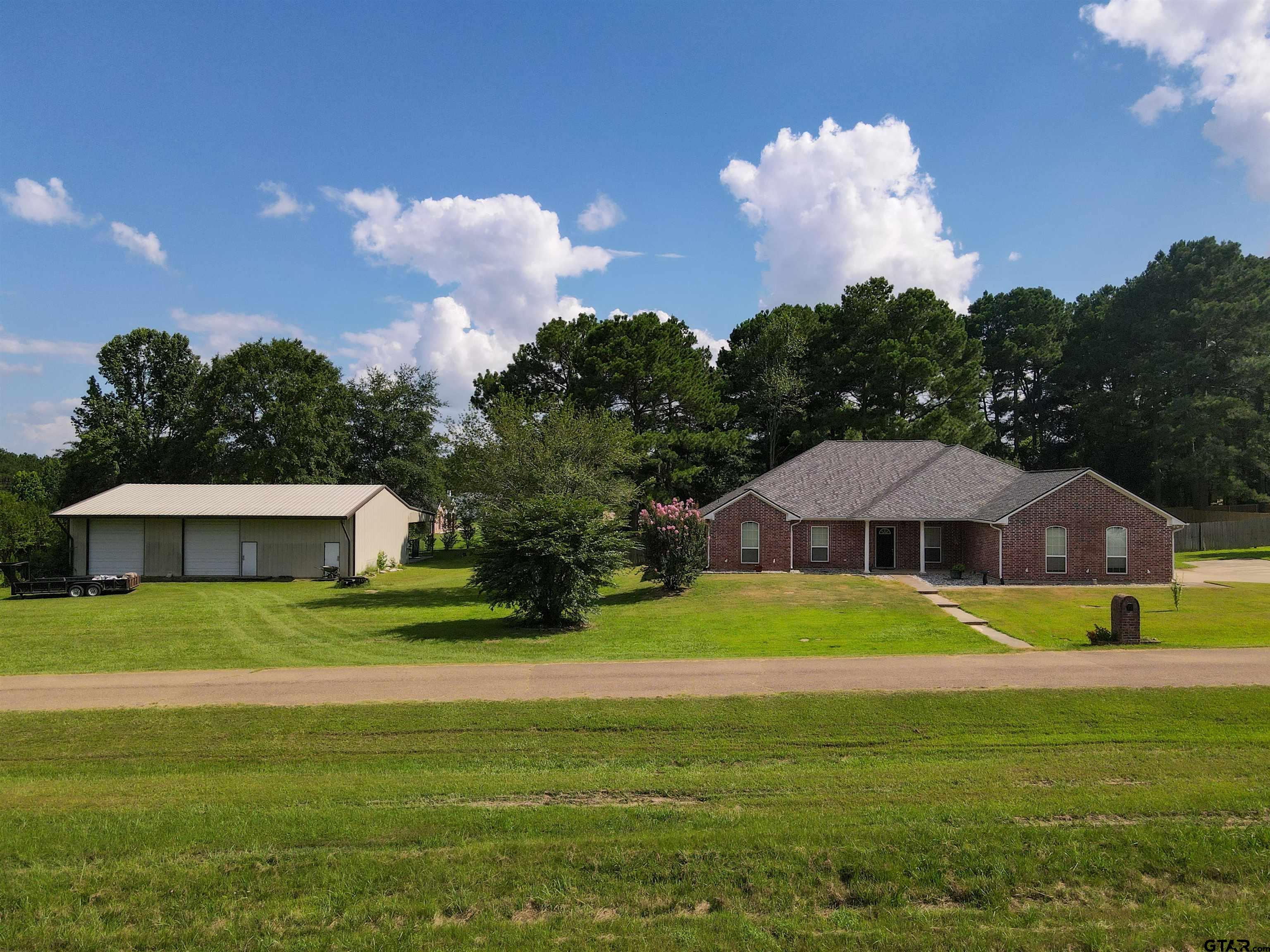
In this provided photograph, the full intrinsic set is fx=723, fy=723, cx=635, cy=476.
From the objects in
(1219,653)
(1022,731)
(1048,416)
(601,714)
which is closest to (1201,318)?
(1048,416)

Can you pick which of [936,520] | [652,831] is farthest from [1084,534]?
[652,831]

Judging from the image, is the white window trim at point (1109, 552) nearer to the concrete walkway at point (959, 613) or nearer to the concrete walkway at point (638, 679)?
the concrete walkway at point (959, 613)

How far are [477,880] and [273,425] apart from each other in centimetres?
5488

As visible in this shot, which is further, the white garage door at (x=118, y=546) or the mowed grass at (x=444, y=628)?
the white garage door at (x=118, y=546)

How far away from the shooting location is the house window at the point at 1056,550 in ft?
96.7

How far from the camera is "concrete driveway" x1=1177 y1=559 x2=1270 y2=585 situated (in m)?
29.5

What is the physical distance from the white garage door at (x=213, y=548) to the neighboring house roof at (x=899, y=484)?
79.5 ft

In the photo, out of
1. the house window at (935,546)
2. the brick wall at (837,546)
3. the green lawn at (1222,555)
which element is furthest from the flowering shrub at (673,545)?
the green lawn at (1222,555)

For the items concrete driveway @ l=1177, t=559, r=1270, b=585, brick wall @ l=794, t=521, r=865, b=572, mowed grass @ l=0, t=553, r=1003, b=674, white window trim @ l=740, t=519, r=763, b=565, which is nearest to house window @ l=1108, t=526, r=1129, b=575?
concrete driveway @ l=1177, t=559, r=1270, b=585

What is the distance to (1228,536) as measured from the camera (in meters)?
44.7

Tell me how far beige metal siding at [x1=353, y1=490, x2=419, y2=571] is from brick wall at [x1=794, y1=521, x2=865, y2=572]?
2192 cm

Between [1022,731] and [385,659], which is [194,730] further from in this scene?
[1022,731]

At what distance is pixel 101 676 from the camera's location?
1477 cm

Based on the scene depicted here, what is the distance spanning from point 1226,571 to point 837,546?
17.4m
